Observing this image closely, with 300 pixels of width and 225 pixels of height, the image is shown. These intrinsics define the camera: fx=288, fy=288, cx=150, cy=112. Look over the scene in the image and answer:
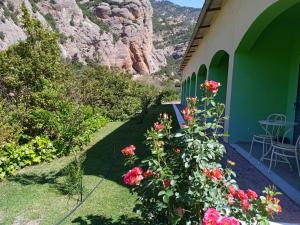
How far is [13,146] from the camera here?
22.5ft

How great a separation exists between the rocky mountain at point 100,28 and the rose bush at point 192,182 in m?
36.7

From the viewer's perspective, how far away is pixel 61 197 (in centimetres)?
508

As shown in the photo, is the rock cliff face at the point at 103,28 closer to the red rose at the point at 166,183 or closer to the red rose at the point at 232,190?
the red rose at the point at 166,183

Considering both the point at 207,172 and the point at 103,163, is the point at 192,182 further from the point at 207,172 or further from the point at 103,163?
the point at 103,163

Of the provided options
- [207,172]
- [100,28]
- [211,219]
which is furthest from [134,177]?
[100,28]

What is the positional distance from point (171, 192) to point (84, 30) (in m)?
51.2

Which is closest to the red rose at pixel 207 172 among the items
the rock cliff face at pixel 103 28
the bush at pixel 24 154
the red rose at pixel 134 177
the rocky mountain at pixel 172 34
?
the red rose at pixel 134 177

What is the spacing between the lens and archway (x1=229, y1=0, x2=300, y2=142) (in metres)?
7.24

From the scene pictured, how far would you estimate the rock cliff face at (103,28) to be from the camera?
4559cm

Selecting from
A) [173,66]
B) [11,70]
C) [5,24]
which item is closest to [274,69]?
[11,70]

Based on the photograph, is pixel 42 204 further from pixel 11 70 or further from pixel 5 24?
pixel 5 24

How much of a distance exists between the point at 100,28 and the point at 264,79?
163ft

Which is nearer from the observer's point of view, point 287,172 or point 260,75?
point 287,172

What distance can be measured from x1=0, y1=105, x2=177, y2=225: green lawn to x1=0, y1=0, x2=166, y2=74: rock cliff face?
3721 cm
